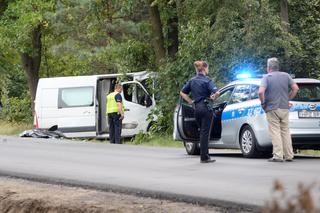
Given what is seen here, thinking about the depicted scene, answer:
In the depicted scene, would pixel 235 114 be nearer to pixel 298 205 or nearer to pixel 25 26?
pixel 298 205

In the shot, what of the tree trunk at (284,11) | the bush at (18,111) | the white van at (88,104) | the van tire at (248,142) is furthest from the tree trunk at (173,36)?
the bush at (18,111)

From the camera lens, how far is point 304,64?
2345 centimetres

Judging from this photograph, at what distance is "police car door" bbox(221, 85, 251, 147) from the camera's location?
15.5 m

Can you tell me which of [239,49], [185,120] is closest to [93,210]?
[185,120]

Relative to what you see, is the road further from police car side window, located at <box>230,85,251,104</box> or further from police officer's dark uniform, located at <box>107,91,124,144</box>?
police officer's dark uniform, located at <box>107,91,124,144</box>

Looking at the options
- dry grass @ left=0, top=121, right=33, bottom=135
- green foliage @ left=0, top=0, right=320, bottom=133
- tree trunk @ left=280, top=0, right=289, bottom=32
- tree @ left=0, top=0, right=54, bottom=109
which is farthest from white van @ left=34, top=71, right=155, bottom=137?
tree @ left=0, top=0, right=54, bottom=109

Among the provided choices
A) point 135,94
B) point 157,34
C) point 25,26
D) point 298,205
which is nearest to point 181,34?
point 157,34

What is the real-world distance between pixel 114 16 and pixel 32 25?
6120 mm

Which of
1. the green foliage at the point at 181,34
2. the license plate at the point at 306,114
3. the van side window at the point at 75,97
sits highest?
the green foliage at the point at 181,34

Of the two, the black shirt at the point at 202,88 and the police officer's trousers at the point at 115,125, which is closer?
the black shirt at the point at 202,88

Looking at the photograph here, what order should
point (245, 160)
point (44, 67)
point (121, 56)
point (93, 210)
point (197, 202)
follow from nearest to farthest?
point (93, 210) → point (197, 202) → point (245, 160) → point (121, 56) → point (44, 67)

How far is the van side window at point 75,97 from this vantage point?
27297 millimetres

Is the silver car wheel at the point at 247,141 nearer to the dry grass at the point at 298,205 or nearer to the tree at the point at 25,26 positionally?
the dry grass at the point at 298,205

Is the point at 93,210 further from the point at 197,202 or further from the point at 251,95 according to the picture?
the point at 251,95
